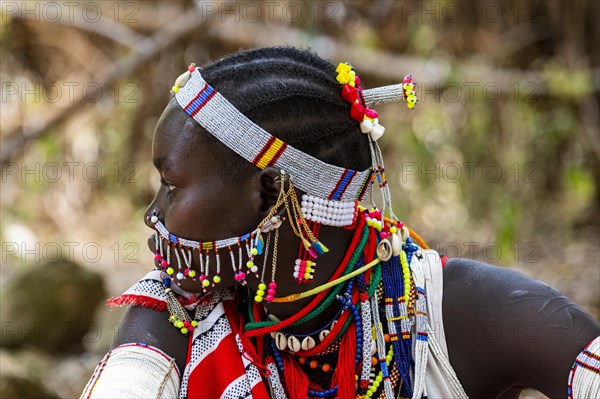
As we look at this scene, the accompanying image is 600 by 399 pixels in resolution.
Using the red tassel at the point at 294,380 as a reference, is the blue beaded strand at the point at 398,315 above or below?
above

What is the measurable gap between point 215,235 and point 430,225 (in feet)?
14.8

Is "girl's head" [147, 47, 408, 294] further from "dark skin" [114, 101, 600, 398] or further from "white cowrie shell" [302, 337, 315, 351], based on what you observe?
"white cowrie shell" [302, 337, 315, 351]

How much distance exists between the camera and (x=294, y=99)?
1834 mm

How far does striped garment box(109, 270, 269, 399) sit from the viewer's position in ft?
6.40

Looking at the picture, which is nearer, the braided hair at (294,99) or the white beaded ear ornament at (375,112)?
the braided hair at (294,99)

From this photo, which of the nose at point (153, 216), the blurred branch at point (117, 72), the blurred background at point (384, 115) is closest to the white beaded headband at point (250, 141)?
the nose at point (153, 216)

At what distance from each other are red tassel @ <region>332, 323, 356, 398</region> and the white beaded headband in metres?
0.40

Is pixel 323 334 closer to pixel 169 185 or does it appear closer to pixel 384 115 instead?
pixel 169 185

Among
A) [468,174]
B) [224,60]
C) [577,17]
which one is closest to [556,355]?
[224,60]

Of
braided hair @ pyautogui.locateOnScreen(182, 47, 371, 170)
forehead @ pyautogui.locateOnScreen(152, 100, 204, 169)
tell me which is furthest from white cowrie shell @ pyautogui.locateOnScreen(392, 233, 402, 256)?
forehead @ pyautogui.locateOnScreen(152, 100, 204, 169)

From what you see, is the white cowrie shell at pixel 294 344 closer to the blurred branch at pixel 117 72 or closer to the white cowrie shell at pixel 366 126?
the white cowrie shell at pixel 366 126

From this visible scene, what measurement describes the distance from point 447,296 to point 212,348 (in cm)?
67

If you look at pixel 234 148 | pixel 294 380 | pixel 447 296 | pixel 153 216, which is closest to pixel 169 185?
pixel 153 216

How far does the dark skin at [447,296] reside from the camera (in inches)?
71.4
